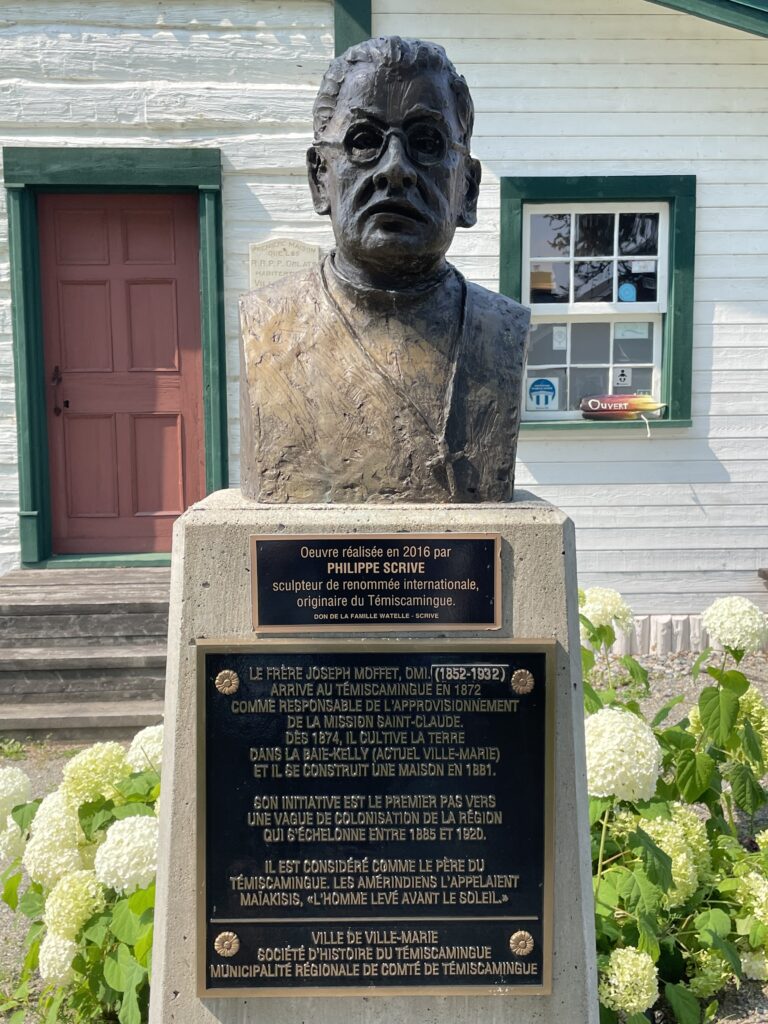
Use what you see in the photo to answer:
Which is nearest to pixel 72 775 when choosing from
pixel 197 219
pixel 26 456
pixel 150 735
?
pixel 150 735

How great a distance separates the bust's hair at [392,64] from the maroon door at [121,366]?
3771 mm

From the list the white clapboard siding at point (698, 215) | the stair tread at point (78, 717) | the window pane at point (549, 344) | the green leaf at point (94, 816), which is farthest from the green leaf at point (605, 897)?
the window pane at point (549, 344)

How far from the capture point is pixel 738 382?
6.11 meters

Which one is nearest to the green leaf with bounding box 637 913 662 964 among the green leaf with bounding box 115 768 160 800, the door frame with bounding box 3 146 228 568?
the green leaf with bounding box 115 768 160 800

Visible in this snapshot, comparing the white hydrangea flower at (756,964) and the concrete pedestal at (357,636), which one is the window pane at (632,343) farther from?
the concrete pedestal at (357,636)

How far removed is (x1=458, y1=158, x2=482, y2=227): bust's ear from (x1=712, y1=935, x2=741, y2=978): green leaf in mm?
1966

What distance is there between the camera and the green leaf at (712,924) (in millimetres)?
2621

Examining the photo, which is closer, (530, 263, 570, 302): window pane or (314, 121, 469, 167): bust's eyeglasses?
(314, 121, 469, 167): bust's eyeglasses

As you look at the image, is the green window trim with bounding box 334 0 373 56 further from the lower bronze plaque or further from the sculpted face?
the lower bronze plaque

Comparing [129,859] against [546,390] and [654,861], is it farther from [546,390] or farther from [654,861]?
[546,390]

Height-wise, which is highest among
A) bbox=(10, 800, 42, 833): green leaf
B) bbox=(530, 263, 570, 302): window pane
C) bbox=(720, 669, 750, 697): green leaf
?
bbox=(530, 263, 570, 302): window pane

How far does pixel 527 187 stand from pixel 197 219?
6.58 feet

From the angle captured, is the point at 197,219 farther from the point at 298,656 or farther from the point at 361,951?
the point at 361,951

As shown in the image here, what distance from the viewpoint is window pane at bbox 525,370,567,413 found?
20.4 ft
